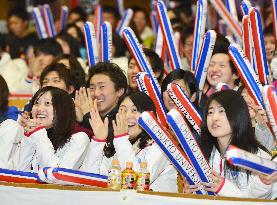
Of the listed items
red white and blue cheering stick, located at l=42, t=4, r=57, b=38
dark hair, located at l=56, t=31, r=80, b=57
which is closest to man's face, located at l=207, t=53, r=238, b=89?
dark hair, located at l=56, t=31, r=80, b=57

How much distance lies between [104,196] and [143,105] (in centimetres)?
111

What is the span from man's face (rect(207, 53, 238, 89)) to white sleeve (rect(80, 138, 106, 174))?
120 centimetres

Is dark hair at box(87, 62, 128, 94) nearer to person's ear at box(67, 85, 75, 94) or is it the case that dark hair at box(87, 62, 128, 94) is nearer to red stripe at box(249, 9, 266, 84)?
person's ear at box(67, 85, 75, 94)

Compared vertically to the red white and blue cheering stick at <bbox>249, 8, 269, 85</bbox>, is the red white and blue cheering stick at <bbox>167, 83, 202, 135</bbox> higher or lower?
lower

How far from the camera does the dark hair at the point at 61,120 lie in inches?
236

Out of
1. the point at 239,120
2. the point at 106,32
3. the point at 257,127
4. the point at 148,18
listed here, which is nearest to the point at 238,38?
the point at 106,32

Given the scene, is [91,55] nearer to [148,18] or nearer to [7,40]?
[7,40]

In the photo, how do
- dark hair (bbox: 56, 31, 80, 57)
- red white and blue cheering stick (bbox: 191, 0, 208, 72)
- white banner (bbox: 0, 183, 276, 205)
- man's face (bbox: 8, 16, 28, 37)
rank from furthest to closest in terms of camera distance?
man's face (bbox: 8, 16, 28, 37)
dark hair (bbox: 56, 31, 80, 57)
red white and blue cheering stick (bbox: 191, 0, 208, 72)
white banner (bbox: 0, 183, 276, 205)

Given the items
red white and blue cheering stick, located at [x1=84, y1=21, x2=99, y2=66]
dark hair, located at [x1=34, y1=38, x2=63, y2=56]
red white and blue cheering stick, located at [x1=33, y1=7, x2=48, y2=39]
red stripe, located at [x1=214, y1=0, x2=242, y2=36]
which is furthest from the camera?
red white and blue cheering stick, located at [x1=33, y1=7, x2=48, y2=39]

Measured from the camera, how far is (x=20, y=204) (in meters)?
5.32

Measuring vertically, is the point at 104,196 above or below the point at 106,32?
below

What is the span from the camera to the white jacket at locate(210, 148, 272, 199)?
510 cm

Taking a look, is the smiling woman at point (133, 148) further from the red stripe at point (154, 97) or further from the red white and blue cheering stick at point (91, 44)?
the red white and blue cheering stick at point (91, 44)

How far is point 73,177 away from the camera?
5375mm
